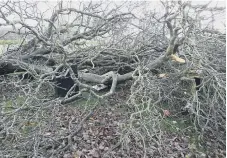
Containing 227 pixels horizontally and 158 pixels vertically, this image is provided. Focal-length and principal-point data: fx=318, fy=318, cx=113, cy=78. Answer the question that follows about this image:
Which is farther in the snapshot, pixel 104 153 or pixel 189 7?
pixel 189 7

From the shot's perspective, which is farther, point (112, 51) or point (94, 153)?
point (112, 51)

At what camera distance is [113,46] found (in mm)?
5879

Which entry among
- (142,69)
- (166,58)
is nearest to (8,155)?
(142,69)

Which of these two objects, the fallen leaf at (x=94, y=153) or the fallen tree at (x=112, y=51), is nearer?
the fallen leaf at (x=94, y=153)

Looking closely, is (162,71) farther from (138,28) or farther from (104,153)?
(104,153)

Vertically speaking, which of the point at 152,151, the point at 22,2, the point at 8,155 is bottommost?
the point at 152,151

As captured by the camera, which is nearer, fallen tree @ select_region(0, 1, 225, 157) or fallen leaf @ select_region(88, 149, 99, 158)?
fallen leaf @ select_region(88, 149, 99, 158)

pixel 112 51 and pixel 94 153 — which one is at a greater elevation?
pixel 112 51

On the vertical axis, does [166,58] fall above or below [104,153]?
above

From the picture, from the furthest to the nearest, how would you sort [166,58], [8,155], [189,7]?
[166,58] → [189,7] → [8,155]

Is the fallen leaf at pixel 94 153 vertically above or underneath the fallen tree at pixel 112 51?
underneath

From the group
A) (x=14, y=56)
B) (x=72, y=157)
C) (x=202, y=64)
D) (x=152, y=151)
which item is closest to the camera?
(x=72, y=157)

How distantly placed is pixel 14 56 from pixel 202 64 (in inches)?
119

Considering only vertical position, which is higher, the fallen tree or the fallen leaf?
the fallen tree
